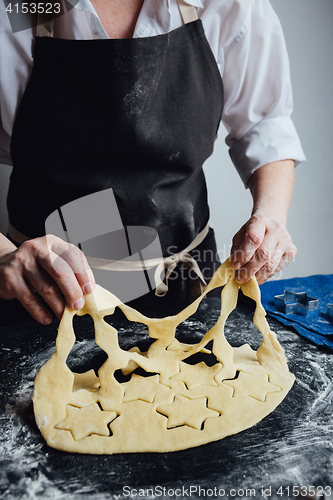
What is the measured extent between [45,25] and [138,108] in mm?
320

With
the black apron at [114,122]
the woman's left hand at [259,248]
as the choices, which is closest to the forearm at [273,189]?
the woman's left hand at [259,248]

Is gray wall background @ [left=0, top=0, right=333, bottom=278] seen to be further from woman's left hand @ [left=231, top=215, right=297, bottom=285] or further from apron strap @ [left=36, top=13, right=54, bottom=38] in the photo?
woman's left hand @ [left=231, top=215, right=297, bottom=285]

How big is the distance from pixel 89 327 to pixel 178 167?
545 mm

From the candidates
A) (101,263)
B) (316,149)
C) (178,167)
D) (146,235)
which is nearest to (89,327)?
(101,263)

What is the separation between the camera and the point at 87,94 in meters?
1.08

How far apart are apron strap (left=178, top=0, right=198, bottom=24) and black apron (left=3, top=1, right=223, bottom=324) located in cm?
2

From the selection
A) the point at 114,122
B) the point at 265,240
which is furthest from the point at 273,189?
the point at 114,122

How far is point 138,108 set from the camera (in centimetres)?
109

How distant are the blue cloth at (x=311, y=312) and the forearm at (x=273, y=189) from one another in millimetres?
292

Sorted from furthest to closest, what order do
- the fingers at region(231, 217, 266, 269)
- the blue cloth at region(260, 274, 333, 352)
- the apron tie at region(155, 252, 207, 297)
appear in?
1. the apron tie at region(155, 252, 207, 297)
2. the blue cloth at region(260, 274, 333, 352)
3. the fingers at region(231, 217, 266, 269)

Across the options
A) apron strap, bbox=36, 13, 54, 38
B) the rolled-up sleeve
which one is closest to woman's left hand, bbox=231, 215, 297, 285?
the rolled-up sleeve

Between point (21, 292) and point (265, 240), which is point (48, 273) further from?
point (265, 240)

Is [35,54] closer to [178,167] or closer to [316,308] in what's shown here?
[178,167]

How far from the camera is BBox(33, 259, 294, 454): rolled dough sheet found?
782 millimetres
